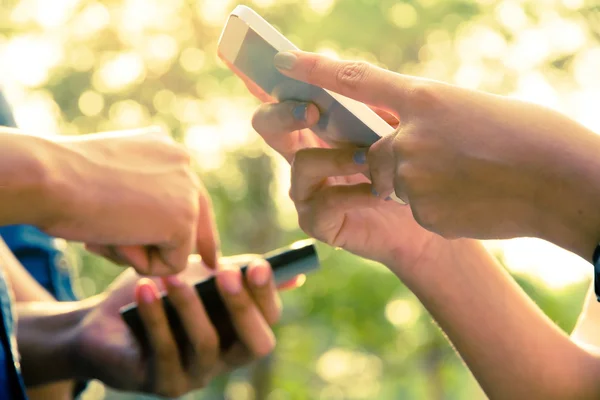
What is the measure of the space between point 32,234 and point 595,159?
1156 millimetres

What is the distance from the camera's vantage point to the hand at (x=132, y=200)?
1.13 metres

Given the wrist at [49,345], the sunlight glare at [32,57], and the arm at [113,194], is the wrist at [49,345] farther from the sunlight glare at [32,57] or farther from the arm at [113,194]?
the sunlight glare at [32,57]

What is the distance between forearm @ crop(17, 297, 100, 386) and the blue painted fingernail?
2.35 ft

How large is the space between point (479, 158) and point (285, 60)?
29 centimetres

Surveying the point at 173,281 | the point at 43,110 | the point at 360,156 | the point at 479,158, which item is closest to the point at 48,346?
the point at 173,281

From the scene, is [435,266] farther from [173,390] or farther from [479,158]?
[173,390]

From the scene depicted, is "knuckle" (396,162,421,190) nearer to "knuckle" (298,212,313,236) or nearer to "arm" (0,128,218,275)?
"knuckle" (298,212,313,236)

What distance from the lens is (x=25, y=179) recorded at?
1054 millimetres

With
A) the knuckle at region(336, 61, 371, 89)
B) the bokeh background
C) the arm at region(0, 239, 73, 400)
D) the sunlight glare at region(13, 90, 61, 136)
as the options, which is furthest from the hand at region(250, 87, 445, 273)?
the sunlight glare at region(13, 90, 61, 136)

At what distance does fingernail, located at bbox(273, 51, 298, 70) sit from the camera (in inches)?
39.0

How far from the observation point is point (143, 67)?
7539mm

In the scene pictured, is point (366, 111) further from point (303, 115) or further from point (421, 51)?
point (421, 51)

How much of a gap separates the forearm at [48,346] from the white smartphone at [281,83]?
0.70 meters

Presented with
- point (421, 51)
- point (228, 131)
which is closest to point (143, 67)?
point (228, 131)
